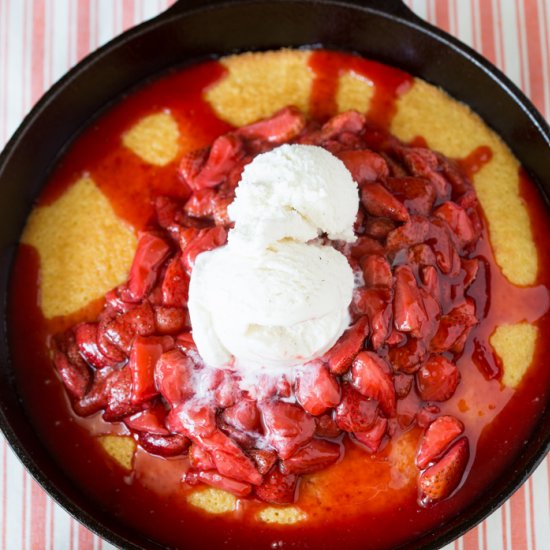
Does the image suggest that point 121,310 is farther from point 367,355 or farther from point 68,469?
point 367,355

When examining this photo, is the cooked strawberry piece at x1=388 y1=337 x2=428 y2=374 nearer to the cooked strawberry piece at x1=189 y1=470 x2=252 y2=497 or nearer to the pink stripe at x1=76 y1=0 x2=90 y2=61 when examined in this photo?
the cooked strawberry piece at x1=189 y1=470 x2=252 y2=497

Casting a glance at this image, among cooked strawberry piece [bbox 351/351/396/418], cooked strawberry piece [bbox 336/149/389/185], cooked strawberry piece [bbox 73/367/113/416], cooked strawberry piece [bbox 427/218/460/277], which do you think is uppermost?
cooked strawberry piece [bbox 336/149/389/185]

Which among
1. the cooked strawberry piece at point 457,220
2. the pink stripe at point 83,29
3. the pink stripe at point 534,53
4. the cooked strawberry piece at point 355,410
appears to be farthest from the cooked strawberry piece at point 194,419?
the pink stripe at point 534,53

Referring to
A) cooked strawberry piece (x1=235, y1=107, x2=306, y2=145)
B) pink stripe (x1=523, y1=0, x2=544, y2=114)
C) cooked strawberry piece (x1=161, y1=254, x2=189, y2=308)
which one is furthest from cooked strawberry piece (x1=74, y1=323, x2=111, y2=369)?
pink stripe (x1=523, y1=0, x2=544, y2=114)

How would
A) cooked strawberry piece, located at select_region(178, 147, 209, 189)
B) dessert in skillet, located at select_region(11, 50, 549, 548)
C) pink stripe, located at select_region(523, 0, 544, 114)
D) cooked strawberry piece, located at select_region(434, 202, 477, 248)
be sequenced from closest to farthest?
dessert in skillet, located at select_region(11, 50, 549, 548)
cooked strawberry piece, located at select_region(434, 202, 477, 248)
cooked strawberry piece, located at select_region(178, 147, 209, 189)
pink stripe, located at select_region(523, 0, 544, 114)

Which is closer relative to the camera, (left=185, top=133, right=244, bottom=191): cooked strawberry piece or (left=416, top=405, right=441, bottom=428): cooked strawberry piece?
(left=416, top=405, right=441, bottom=428): cooked strawberry piece

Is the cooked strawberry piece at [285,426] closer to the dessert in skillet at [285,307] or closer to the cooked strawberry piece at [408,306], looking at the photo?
the dessert in skillet at [285,307]

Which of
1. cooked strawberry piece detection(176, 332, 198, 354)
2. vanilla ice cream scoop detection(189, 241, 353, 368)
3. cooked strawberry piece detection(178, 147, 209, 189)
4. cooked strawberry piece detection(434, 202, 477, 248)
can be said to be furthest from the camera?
cooked strawberry piece detection(178, 147, 209, 189)

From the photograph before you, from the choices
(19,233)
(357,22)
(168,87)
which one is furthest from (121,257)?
(357,22)
